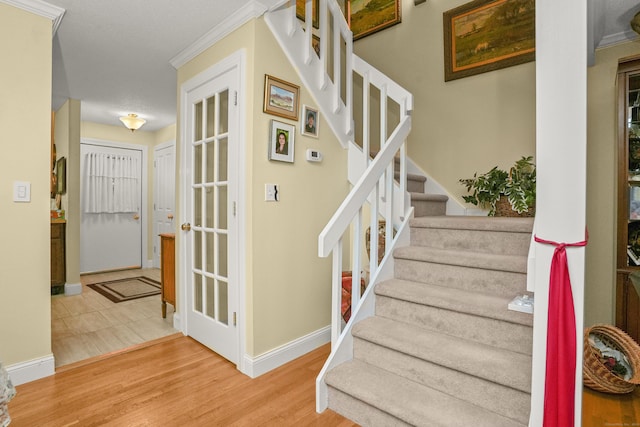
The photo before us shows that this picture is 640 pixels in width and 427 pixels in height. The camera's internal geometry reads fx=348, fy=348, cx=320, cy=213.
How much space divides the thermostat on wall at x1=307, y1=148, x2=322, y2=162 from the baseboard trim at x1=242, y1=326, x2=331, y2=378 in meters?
1.26

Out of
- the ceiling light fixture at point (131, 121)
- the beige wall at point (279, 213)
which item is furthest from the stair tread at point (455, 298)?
the ceiling light fixture at point (131, 121)

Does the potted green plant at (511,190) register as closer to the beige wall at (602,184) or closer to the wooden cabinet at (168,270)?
the beige wall at (602,184)

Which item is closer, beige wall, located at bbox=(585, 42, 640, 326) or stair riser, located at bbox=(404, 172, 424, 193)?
beige wall, located at bbox=(585, 42, 640, 326)

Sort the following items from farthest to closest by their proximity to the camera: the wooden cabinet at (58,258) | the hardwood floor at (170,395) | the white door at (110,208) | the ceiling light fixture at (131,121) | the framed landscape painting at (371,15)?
the white door at (110,208) < the ceiling light fixture at (131,121) < the wooden cabinet at (58,258) < the framed landscape painting at (371,15) < the hardwood floor at (170,395)

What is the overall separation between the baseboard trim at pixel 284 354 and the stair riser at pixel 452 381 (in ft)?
1.95

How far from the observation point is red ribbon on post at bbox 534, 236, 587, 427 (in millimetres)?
1135

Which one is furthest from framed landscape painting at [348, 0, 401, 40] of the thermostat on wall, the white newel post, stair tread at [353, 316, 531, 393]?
stair tread at [353, 316, 531, 393]

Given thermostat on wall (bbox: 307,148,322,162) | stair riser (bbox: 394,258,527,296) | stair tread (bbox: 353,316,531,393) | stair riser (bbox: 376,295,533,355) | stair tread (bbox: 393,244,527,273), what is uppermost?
thermostat on wall (bbox: 307,148,322,162)

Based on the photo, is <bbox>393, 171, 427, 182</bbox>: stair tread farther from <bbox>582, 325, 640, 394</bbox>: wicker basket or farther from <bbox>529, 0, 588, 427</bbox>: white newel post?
<bbox>529, 0, 588, 427</bbox>: white newel post

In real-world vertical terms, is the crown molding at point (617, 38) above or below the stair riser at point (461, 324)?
above

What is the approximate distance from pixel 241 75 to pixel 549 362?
2.15 metres

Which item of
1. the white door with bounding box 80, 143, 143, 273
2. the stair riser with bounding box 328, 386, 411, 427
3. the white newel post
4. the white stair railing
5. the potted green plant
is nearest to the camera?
the white newel post

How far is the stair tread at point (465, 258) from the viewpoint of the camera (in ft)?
6.19

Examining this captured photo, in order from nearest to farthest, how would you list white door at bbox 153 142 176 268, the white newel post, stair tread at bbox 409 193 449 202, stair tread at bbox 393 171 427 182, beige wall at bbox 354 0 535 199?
the white newel post, stair tread at bbox 409 193 449 202, beige wall at bbox 354 0 535 199, stair tread at bbox 393 171 427 182, white door at bbox 153 142 176 268
